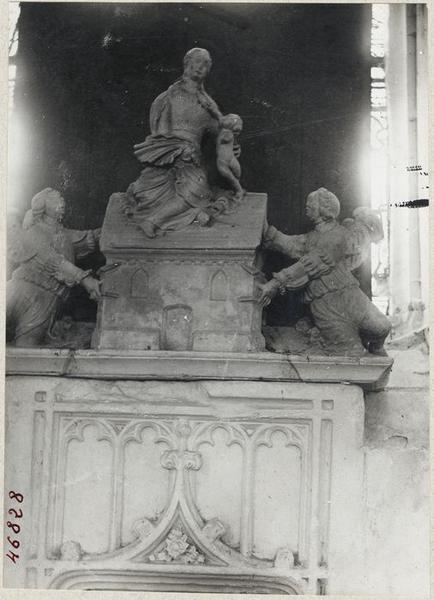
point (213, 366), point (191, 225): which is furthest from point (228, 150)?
point (213, 366)

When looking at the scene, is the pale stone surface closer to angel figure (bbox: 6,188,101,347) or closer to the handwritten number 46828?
the handwritten number 46828

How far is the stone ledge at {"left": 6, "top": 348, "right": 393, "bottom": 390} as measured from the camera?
16.4 feet

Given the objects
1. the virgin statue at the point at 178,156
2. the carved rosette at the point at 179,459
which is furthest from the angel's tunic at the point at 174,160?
the carved rosette at the point at 179,459

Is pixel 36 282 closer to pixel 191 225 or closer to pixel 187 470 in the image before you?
pixel 191 225

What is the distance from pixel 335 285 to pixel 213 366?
66 centimetres

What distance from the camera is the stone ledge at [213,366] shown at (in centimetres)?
500

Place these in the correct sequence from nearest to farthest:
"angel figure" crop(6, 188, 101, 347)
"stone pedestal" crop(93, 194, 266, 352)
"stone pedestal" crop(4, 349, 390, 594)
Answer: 1. "stone pedestal" crop(4, 349, 390, 594)
2. "stone pedestal" crop(93, 194, 266, 352)
3. "angel figure" crop(6, 188, 101, 347)

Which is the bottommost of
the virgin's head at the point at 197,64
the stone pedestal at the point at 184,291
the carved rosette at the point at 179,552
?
the carved rosette at the point at 179,552

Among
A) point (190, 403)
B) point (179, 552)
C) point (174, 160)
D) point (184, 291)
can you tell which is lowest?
point (179, 552)

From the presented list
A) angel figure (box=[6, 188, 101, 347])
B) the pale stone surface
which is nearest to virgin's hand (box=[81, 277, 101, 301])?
angel figure (box=[6, 188, 101, 347])

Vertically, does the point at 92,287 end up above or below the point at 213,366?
above

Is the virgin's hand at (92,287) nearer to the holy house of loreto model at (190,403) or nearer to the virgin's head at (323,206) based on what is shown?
the holy house of loreto model at (190,403)

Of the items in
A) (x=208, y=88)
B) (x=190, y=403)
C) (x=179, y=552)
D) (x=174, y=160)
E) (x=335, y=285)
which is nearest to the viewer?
(x=179, y=552)

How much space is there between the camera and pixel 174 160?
527 centimetres
